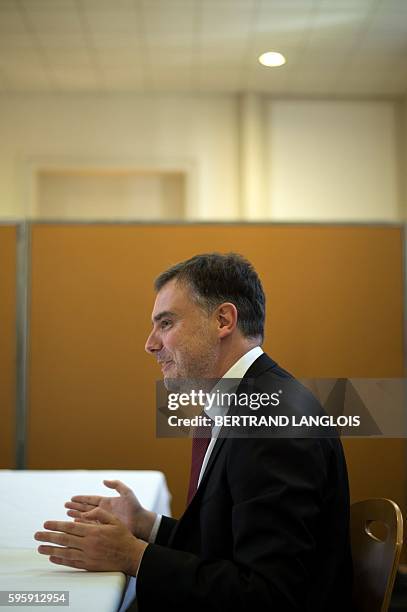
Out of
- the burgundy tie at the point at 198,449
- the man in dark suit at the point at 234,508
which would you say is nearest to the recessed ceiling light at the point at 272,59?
the man in dark suit at the point at 234,508

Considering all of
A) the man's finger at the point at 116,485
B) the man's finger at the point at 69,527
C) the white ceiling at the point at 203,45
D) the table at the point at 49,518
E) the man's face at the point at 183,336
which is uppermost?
the white ceiling at the point at 203,45

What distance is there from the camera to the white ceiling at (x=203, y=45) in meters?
3.53

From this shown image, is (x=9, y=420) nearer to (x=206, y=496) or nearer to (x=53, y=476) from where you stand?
(x=53, y=476)

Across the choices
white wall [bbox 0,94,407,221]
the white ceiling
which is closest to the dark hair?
the white ceiling

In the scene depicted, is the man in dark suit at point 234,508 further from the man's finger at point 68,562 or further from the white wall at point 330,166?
the white wall at point 330,166

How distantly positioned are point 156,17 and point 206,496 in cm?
313

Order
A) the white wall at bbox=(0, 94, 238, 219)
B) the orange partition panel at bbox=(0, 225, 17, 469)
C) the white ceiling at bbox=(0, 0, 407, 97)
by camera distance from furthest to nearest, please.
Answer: the white wall at bbox=(0, 94, 238, 219) → the white ceiling at bbox=(0, 0, 407, 97) → the orange partition panel at bbox=(0, 225, 17, 469)

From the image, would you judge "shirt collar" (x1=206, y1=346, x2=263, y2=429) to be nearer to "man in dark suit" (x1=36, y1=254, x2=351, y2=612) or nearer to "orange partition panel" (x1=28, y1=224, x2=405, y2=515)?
"man in dark suit" (x1=36, y1=254, x2=351, y2=612)

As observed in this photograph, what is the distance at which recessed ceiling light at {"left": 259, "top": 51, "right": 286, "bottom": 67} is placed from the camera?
402 cm

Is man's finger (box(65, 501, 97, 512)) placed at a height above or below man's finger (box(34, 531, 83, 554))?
above

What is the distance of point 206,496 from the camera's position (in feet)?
3.60

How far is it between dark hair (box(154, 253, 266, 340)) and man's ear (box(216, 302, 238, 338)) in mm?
11

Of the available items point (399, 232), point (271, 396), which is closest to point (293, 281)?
point (399, 232)

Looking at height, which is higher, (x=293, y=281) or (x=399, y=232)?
(x=399, y=232)
